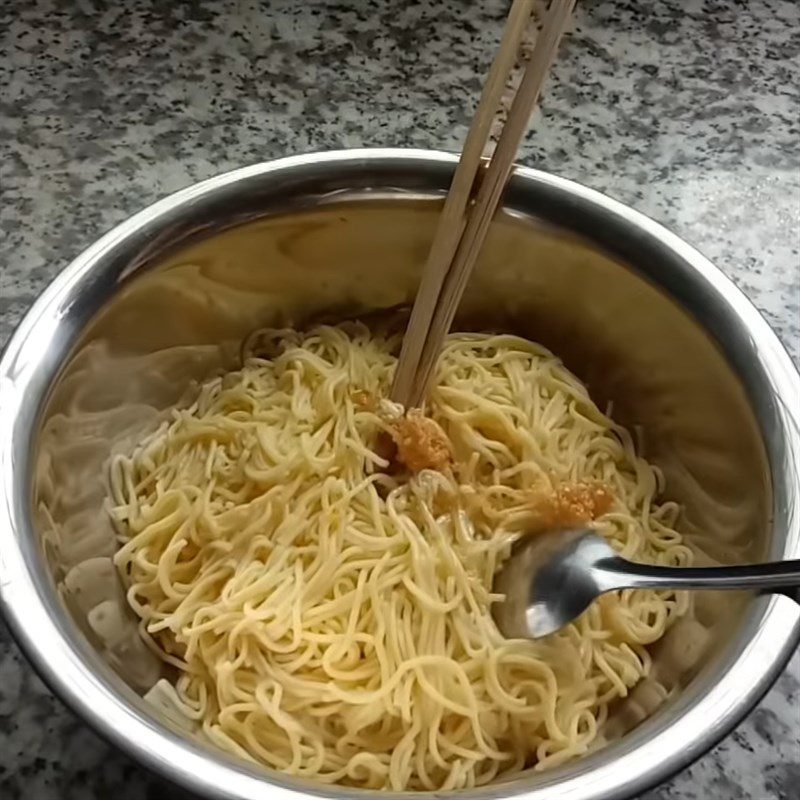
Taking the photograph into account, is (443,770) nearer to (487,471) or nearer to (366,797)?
(366,797)

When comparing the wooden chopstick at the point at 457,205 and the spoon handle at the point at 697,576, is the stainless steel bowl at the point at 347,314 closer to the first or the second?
the spoon handle at the point at 697,576

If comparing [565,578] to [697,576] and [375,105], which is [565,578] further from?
[375,105]

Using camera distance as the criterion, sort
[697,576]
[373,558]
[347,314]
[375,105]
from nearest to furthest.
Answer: [697,576]
[373,558]
[347,314]
[375,105]

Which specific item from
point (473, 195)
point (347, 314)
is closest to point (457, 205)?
point (473, 195)

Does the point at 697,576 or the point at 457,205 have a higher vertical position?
the point at 457,205

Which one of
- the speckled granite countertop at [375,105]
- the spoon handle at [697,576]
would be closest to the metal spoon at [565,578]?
the spoon handle at [697,576]

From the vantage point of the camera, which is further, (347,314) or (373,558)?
(347,314)

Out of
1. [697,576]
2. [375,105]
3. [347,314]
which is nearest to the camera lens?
[697,576]
